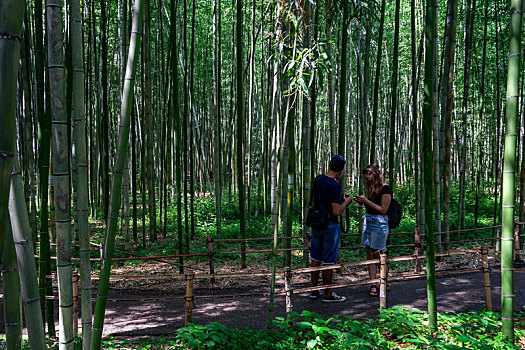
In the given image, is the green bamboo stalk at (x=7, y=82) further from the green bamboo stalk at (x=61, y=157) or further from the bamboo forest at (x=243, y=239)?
the green bamboo stalk at (x=61, y=157)

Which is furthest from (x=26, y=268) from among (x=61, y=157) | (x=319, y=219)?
(x=319, y=219)

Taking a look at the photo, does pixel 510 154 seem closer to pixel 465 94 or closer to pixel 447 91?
pixel 447 91

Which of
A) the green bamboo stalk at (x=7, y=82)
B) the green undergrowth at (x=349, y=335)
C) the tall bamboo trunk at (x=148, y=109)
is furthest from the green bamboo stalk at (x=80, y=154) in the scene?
the tall bamboo trunk at (x=148, y=109)

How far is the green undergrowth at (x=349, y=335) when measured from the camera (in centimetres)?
258

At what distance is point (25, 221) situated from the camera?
1242mm

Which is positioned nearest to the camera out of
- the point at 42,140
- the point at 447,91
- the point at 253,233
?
the point at 42,140

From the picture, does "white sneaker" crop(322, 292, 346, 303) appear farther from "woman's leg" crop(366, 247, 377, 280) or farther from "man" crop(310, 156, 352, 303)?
"woman's leg" crop(366, 247, 377, 280)

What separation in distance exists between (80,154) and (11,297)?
2.10ft

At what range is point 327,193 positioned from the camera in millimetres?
3543

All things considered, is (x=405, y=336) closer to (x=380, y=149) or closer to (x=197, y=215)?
(x=197, y=215)

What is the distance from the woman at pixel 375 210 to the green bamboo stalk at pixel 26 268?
304 cm

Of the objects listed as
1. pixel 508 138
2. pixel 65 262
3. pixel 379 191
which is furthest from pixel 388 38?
pixel 65 262

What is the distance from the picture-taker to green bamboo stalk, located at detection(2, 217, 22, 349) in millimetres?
1145

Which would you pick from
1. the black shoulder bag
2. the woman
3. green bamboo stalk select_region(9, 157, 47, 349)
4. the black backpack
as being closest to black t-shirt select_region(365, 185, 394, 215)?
the woman
